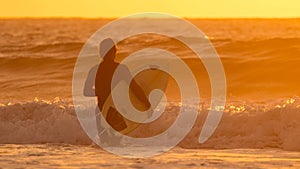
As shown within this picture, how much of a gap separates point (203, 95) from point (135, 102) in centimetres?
746

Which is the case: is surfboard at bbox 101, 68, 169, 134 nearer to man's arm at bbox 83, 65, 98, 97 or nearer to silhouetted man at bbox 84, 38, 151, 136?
silhouetted man at bbox 84, 38, 151, 136

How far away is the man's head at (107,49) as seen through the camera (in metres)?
11.4

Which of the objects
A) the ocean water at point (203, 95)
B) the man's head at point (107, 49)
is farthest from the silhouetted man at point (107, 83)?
the ocean water at point (203, 95)

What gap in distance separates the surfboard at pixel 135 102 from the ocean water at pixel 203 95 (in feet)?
2.78

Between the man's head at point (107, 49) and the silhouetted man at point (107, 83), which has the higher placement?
the man's head at point (107, 49)

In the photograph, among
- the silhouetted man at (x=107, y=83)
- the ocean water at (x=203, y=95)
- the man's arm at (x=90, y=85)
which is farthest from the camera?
the ocean water at (x=203, y=95)

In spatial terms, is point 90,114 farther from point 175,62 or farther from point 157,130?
point 175,62

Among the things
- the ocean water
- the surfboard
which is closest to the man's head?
the surfboard

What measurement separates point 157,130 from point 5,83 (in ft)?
33.0

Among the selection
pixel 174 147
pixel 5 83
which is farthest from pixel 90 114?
pixel 5 83

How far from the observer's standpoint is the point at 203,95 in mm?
19203

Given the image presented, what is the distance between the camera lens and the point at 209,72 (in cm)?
2370

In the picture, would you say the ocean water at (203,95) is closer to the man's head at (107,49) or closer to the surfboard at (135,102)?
the surfboard at (135,102)

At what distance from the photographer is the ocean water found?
12750 mm
